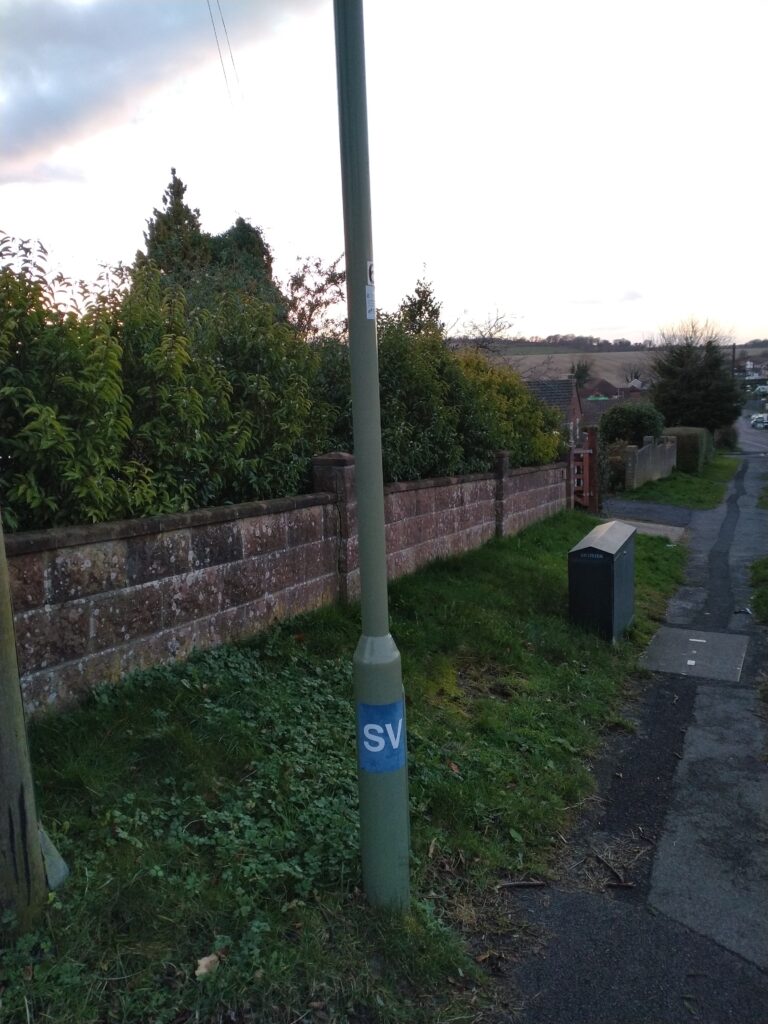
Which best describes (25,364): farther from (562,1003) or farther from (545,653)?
(545,653)

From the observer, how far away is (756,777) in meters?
5.49

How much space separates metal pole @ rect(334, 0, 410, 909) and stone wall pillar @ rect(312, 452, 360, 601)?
351 cm

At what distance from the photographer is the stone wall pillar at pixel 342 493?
695 centimetres

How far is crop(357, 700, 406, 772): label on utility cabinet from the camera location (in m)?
3.42

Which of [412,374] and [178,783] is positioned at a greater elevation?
[412,374]

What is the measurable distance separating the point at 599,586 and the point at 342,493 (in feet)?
9.39

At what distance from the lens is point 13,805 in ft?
9.54

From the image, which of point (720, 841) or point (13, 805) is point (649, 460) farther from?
point (13, 805)

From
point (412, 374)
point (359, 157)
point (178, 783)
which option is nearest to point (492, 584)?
point (412, 374)

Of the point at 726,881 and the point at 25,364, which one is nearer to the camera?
the point at 726,881

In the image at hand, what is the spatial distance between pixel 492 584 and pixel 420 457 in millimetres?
1560

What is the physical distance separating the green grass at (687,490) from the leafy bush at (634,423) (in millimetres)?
1806

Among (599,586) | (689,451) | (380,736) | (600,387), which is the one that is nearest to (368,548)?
(380,736)

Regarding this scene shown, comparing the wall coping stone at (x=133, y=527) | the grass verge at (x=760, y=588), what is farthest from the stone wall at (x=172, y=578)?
the grass verge at (x=760, y=588)
